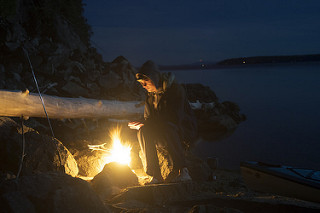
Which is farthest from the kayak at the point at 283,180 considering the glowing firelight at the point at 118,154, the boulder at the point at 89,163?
the boulder at the point at 89,163

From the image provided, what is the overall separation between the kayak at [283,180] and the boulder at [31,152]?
11.0 feet

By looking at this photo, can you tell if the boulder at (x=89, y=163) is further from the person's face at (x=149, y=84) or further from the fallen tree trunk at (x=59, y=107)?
the person's face at (x=149, y=84)

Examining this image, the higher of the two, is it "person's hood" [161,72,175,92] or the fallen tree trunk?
"person's hood" [161,72,175,92]

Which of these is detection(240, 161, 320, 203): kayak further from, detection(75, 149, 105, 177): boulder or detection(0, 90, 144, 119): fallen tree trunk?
detection(0, 90, 144, 119): fallen tree trunk

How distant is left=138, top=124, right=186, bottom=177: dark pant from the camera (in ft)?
16.6

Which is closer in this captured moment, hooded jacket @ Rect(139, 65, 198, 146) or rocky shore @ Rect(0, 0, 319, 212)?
rocky shore @ Rect(0, 0, 319, 212)

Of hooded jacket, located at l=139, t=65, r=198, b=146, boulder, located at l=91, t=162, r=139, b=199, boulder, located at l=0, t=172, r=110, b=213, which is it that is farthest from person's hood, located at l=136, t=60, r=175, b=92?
boulder, located at l=0, t=172, r=110, b=213

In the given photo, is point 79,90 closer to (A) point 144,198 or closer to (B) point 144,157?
(B) point 144,157

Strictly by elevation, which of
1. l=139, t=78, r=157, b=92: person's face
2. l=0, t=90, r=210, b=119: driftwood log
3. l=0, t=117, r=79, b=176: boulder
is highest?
l=139, t=78, r=157, b=92: person's face

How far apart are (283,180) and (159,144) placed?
2.20 meters

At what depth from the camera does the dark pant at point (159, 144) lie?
506cm

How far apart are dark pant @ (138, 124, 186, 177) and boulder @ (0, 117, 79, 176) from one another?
156cm

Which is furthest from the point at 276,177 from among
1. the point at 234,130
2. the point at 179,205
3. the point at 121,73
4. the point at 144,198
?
the point at 234,130

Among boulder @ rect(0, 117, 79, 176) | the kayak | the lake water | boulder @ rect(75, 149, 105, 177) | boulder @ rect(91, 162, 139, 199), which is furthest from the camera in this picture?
the lake water
